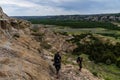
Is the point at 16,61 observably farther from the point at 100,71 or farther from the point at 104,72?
the point at 104,72

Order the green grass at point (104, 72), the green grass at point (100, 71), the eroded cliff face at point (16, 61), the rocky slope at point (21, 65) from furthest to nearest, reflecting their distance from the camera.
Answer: the green grass at point (104, 72) < the green grass at point (100, 71) < the rocky slope at point (21, 65) < the eroded cliff face at point (16, 61)

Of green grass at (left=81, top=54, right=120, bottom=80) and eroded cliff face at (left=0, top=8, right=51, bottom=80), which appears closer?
eroded cliff face at (left=0, top=8, right=51, bottom=80)

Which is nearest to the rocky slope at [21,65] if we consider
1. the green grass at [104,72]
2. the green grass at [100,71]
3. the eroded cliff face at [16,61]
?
the eroded cliff face at [16,61]

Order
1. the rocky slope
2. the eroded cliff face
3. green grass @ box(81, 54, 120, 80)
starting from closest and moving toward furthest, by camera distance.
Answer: the eroded cliff face, the rocky slope, green grass @ box(81, 54, 120, 80)

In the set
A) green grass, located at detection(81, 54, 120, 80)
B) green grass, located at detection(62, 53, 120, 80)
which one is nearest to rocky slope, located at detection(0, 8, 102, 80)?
green grass, located at detection(62, 53, 120, 80)

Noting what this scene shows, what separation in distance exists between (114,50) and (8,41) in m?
58.0

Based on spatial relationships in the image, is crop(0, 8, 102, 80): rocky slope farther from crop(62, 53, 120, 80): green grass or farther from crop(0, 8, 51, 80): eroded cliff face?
crop(62, 53, 120, 80): green grass

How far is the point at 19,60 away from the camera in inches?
877

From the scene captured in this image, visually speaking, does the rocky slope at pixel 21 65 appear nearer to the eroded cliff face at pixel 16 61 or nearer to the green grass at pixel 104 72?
the eroded cliff face at pixel 16 61

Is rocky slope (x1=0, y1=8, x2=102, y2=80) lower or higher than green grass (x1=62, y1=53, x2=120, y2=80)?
higher

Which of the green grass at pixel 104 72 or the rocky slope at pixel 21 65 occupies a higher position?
the rocky slope at pixel 21 65

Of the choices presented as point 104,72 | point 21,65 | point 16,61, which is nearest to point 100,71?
point 104,72

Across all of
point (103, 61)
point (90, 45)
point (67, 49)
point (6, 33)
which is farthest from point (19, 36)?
point (90, 45)

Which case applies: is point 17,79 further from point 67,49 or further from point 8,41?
point 67,49
